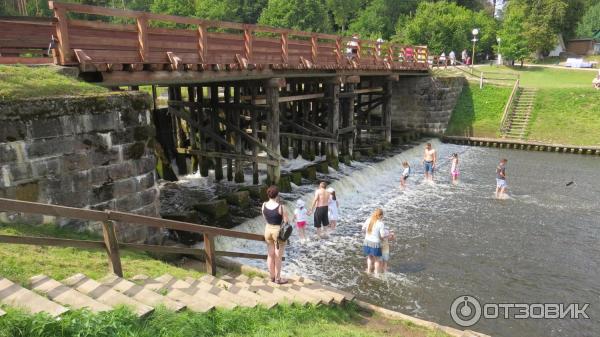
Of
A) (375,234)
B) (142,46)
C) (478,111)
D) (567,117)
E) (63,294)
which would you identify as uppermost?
(142,46)

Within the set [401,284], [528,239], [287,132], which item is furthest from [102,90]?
[287,132]

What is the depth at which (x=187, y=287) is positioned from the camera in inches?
225

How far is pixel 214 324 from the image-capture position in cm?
468

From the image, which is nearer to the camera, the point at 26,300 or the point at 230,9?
the point at 26,300

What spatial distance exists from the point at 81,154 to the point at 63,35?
95.6 inches

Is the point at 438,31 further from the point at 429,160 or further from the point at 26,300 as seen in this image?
the point at 26,300

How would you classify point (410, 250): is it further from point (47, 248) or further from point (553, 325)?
point (47, 248)

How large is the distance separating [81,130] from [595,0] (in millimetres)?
83898

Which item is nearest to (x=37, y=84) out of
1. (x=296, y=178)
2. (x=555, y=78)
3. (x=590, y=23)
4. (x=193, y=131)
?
(x=193, y=131)

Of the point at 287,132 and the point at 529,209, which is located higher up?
the point at 287,132

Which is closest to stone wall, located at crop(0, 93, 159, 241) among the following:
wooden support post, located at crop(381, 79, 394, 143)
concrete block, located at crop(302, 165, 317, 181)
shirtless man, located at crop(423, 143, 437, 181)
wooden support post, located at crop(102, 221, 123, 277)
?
wooden support post, located at crop(102, 221, 123, 277)

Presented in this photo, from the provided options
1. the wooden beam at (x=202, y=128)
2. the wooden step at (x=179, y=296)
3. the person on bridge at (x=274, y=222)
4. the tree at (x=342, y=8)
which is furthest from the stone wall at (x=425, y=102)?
the tree at (x=342, y=8)

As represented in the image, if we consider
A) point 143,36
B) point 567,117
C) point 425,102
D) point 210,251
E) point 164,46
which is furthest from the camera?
point 425,102

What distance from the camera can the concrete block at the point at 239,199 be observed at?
40.8 ft
